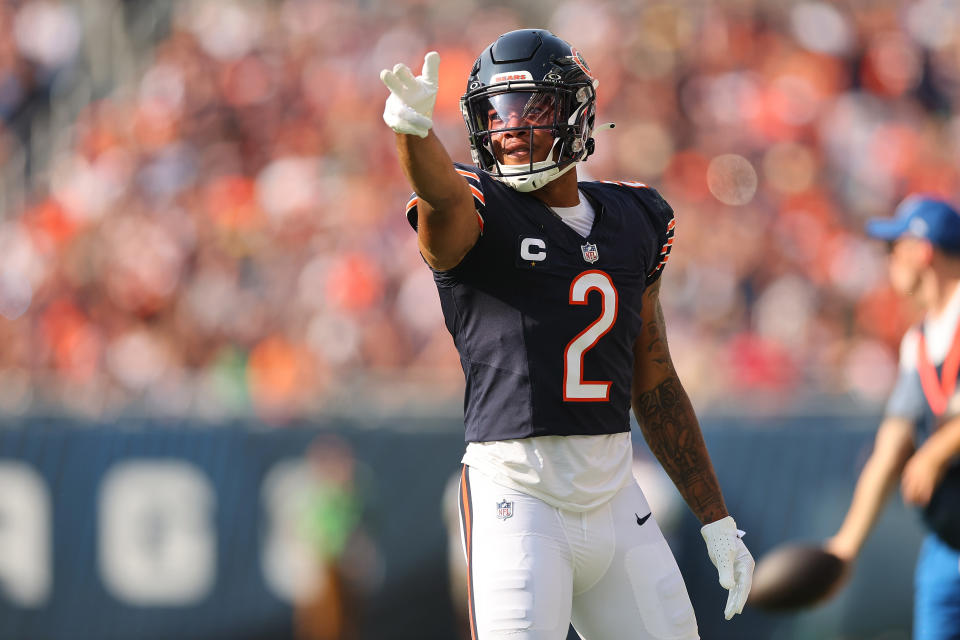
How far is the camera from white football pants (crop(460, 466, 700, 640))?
303 cm

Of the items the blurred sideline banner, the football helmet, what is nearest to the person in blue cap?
the football helmet

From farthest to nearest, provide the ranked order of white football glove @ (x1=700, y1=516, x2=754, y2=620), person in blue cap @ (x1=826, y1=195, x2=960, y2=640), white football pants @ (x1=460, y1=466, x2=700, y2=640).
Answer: person in blue cap @ (x1=826, y1=195, x2=960, y2=640)
white football glove @ (x1=700, y1=516, x2=754, y2=620)
white football pants @ (x1=460, y1=466, x2=700, y2=640)

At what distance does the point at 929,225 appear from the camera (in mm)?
4520

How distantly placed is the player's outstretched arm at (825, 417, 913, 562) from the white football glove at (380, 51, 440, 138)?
2.43 meters

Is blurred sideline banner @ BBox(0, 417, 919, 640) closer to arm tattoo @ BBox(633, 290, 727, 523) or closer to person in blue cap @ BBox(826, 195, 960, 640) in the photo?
person in blue cap @ BBox(826, 195, 960, 640)

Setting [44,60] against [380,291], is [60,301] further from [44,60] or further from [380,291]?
[44,60]

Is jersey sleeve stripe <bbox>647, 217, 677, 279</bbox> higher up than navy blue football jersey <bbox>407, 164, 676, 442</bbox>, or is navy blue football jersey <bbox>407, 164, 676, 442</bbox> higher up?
jersey sleeve stripe <bbox>647, 217, 677, 279</bbox>

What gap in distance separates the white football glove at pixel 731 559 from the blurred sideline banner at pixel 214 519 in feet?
12.5

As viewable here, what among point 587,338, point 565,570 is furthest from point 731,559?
point 587,338

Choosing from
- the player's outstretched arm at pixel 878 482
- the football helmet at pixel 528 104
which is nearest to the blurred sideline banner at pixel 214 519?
the player's outstretched arm at pixel 878 482

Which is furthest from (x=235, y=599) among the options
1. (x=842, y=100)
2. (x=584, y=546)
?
(x=842, y=100)

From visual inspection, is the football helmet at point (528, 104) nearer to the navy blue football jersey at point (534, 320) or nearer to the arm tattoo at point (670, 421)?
the navy blue football jersey at point (534, 320)

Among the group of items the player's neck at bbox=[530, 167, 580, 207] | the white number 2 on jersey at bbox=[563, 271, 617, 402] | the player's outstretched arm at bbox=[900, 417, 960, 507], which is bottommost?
the player's outstretched arm at bbox=[900, 417, 960, 507]

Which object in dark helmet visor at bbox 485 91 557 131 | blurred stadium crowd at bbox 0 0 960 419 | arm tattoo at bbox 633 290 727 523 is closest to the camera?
dark helmet visor at bbox 485 91 557 131
